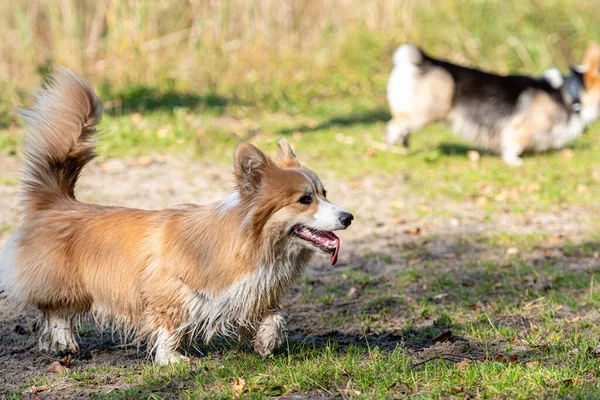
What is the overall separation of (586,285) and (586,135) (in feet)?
23.2

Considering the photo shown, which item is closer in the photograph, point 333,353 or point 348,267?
point 333,353

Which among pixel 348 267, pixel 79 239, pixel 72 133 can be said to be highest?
pixel 72 133

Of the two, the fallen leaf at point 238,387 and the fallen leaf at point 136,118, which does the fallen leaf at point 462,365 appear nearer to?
the fallen leaf at point 238,387

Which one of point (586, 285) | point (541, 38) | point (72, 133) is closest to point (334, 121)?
point (541, 38)

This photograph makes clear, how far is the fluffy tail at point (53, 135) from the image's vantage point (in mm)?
4184

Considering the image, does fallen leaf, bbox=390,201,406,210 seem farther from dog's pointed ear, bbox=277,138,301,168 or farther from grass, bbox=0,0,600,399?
dog's pointed ear, bbox=277,138,301,168

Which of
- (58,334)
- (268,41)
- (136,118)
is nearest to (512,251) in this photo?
(58,334)

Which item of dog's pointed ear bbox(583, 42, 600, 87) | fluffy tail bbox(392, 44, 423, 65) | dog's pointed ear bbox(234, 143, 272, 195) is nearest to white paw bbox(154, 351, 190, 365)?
dog's pointed ear bbox(234, 143, 272, 195)

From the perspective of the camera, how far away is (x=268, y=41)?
1381 cm

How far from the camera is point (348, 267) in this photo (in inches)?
233

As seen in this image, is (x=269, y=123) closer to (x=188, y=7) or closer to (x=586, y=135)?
(x=188, y=7)

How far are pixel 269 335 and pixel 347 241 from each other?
8.95ft

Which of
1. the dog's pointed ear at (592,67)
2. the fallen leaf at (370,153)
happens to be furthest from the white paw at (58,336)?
the dog's pointed ear at (592,67)

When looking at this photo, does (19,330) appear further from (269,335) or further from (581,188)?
(581,188)
